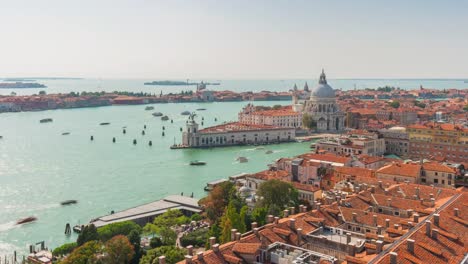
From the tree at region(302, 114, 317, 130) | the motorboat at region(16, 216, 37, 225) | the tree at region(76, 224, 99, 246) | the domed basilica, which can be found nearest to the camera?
the tree at region(76, 224, 99, 246)

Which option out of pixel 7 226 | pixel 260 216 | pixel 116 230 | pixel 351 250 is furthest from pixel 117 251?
pixel 7 226

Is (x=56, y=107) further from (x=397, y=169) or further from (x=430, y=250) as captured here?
(x=430, y=250)

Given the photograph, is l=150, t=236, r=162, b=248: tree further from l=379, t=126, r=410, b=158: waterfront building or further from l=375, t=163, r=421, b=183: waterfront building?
l=379, t=126, r=410, b=158: waterfront building

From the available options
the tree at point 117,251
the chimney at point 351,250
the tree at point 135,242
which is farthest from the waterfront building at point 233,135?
the chimney at point 351,250

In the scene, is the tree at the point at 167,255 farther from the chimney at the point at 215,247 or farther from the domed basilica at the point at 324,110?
the domed basilica at the point at 324,110

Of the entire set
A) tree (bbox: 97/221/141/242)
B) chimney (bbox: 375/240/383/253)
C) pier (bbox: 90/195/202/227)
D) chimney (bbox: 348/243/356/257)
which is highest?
chimney (bbox: 375/240/383/253)

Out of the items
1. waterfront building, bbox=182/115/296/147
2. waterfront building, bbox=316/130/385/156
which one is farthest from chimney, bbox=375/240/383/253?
waterfront building, bbox=182/115/296/147

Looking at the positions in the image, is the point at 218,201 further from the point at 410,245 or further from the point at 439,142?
the point at 439,142
